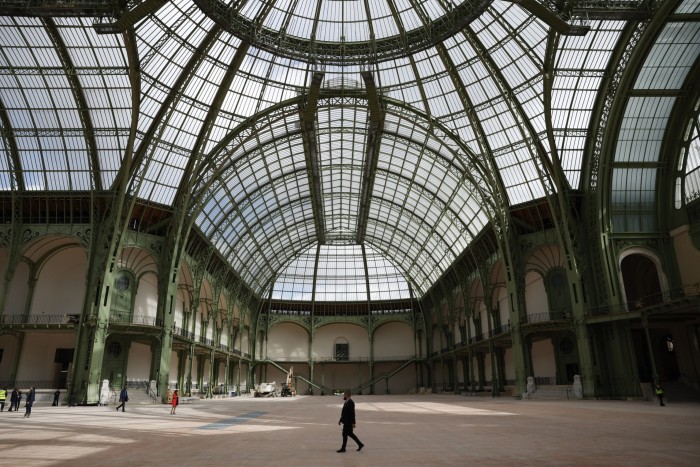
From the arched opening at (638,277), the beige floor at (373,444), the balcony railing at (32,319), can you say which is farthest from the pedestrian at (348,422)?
the balcony railing at (32,319)

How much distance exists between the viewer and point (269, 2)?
29.4 m

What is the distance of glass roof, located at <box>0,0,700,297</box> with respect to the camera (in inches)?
1169

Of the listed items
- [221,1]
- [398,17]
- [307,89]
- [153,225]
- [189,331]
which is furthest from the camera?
[189,331]

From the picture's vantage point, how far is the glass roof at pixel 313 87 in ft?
97.5

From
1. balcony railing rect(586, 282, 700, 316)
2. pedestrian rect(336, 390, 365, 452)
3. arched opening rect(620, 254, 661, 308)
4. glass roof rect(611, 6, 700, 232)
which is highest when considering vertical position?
glass roof rect(611, 6, 700, 232)

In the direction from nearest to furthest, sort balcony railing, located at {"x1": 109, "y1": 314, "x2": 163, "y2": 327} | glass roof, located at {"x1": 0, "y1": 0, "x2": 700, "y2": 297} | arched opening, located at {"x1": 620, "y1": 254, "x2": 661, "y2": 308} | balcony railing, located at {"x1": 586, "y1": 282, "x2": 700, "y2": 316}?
glass roof, located at {"x1": 0, "y1": 0, "x2": 700, "y2": 297} → balcony railing, located at {"x1": 586, "y1": 282, "x2": 700, "y2": 316} → balcony railing, located at {"x1": 109, "y1": 314, "x2": 163, "y2": 327} → arched opening, located at {"x1": 620, "y1": 254, "x2": 661, "y2": 308}

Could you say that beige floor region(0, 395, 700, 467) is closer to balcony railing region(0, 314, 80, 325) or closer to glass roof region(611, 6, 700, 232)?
glass roof region(611, 6, 700, 232)

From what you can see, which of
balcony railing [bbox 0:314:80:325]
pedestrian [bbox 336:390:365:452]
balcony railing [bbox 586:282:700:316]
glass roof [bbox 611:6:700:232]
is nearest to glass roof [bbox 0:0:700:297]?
glass roof [bbox 611:6:700:232]

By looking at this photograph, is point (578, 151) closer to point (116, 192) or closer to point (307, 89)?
point (307, 89)

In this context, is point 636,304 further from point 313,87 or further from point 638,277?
point 313,87

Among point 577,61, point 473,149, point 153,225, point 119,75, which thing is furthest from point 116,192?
point 577,61

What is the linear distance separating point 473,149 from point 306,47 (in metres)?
17.2

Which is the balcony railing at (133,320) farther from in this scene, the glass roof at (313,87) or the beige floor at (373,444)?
the beige floor at (373,444)

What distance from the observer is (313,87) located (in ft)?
110
